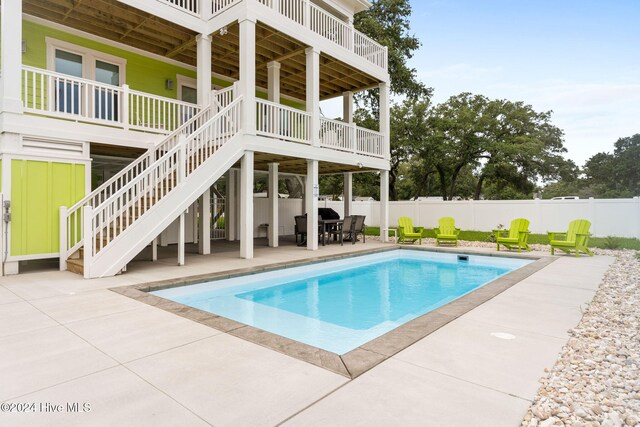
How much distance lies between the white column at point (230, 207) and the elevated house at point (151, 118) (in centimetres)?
15

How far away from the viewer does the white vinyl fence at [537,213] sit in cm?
1434

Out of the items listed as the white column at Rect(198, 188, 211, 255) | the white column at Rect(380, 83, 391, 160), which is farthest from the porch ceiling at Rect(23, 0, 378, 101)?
the white column at Rect(198, 188, 211, 255)

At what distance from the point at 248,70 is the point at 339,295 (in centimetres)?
597

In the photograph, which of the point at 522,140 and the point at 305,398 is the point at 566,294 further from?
the point at 522,140

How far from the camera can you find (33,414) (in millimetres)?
2273

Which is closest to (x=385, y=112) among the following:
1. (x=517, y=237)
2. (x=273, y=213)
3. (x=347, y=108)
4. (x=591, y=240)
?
(x=347, y=108)

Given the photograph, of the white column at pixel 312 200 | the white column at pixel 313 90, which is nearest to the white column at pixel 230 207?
the white column at pixel 312 200

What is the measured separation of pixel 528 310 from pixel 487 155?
22618 millimetres

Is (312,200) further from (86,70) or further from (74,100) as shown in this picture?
(86,70)

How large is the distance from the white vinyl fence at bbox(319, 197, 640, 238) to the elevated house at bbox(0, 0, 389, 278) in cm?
559

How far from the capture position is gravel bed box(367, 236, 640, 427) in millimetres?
2307

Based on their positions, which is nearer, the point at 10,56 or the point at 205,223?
the point at 10,56

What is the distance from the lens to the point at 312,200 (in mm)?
10938

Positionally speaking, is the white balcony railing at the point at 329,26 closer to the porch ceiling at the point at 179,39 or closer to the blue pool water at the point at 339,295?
the porch ceiling at the point at 179,39
